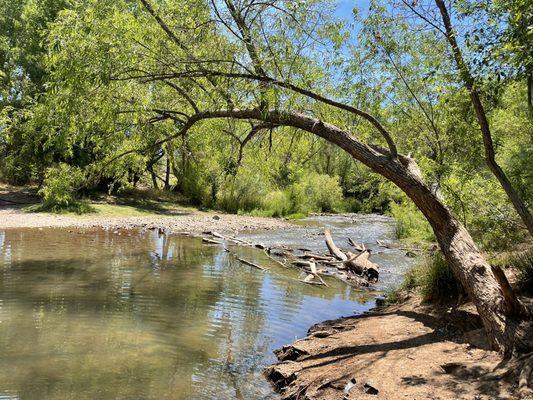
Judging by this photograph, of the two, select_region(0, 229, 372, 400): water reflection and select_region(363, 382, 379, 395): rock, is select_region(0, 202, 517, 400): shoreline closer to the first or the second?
select_region(363, 382, 379, 395): rock

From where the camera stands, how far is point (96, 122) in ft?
32.3

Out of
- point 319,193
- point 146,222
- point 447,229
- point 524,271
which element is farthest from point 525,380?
point 319,193

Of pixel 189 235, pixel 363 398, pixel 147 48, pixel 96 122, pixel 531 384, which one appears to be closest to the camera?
pixel 531 384

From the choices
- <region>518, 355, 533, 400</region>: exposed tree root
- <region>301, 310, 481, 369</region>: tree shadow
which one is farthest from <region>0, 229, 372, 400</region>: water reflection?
<region>518, 355, 533, 400</region>: exposed tree root

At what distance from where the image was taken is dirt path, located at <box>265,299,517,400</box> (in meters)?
5.31

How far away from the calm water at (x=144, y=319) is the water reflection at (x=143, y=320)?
2cm

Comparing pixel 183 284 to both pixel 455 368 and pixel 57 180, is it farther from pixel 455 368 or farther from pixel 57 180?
pixel 455 368

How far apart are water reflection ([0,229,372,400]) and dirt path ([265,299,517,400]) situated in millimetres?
497

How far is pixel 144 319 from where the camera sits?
897cm

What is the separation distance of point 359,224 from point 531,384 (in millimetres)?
26347

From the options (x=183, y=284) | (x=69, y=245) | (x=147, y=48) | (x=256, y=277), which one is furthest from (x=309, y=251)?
(x=147, y=48)

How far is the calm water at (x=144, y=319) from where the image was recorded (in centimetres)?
624

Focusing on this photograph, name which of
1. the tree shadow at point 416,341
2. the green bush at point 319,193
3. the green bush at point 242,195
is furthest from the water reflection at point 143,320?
the green bush at point 319,193

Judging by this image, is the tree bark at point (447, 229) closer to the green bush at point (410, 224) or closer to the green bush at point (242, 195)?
the green bush at point (410, 224)
